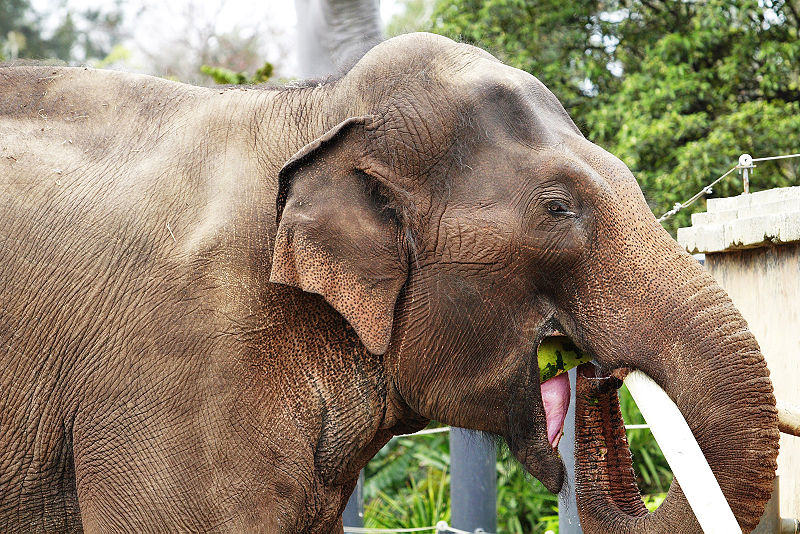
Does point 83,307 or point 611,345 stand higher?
point 611,345

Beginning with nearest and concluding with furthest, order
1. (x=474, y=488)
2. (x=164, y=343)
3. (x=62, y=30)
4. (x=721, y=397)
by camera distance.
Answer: (x=721, y=397)
(x=164, y=343)
(x=474, y=488)
(x=62, y=30)

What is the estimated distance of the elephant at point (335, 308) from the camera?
8.77 feet

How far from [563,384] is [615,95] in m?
6.82

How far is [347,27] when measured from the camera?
663 centimetres

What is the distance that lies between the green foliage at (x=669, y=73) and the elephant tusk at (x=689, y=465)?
5.48 metres

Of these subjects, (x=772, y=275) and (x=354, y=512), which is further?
(x=354, y=512)

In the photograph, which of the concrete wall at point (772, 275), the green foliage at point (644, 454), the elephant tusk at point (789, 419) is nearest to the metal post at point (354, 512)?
the concrete wall at point (772, 275)

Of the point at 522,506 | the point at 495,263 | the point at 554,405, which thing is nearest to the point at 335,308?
the point at 495,263

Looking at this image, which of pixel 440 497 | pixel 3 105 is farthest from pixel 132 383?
pixel 440 497

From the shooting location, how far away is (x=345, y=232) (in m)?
2.72

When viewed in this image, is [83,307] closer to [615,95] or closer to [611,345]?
[611,345]

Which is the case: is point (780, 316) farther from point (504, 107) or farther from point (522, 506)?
point (522, 506)

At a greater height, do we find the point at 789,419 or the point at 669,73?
the point at 669,73

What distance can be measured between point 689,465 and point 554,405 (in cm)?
58
